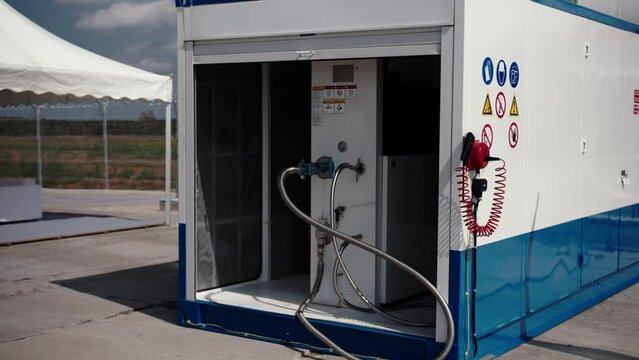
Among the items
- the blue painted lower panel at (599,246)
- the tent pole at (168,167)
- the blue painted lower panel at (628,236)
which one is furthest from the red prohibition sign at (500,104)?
the tent pole at (168,167)

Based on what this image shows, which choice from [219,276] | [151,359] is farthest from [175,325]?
[151,359]

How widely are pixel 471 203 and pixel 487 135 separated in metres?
0.49

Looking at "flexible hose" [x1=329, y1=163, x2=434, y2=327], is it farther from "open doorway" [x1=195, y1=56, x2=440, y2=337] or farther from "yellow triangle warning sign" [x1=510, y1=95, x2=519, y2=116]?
"yellow triangle warning sign" [x1=510, y1=95, x2=519, y2=116]

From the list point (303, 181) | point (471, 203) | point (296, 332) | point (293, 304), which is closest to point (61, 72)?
point (303, 181)

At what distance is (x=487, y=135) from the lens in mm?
5816

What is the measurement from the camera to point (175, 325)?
7023 mm

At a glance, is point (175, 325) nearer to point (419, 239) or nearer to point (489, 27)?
point (419, 239)

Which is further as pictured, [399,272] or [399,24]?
[399,272]

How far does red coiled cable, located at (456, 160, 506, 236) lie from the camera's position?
5582 millimetres

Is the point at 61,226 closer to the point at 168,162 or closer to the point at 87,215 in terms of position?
the point at 87,215

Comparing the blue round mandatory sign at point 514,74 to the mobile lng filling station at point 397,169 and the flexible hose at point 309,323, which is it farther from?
the flexible hose at point 309,323

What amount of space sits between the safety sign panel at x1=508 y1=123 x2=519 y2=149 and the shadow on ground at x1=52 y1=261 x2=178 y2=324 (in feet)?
9.76

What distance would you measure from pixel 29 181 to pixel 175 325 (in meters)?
6.98

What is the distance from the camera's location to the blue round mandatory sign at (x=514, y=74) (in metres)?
6.10
